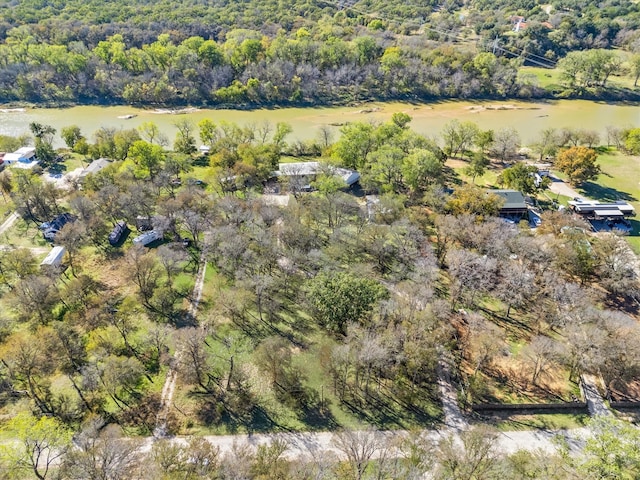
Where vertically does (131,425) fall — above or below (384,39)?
below

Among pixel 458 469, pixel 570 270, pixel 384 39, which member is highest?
pixel 384 39

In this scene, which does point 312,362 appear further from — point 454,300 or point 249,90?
point 249,90

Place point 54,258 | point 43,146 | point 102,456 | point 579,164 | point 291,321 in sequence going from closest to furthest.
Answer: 1. point 102,456
2. point 291,321
3. point 54,258
4. point 579,164
5. point 43,146

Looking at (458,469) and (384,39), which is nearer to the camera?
(458,469)

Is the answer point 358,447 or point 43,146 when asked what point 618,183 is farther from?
point 43,146

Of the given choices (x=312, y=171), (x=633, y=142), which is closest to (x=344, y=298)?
(x=312, y=171)

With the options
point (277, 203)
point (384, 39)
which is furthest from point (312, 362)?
point (384, 39)

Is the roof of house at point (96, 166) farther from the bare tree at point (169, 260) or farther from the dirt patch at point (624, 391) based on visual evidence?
the dirt patch at point (624, 391)
